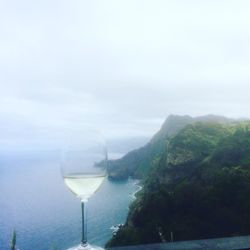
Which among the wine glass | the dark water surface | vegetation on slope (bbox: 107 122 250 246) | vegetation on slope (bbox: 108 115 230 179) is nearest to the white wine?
the wine glass

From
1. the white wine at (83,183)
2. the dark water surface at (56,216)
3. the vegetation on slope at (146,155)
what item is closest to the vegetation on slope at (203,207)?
the dark water surface at (56,216)

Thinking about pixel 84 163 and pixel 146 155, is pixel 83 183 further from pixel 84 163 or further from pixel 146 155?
pixel 146 155

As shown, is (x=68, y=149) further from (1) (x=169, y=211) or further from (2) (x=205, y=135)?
(2) (x=205, y=135)

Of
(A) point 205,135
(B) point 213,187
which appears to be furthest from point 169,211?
(A) point 205,135

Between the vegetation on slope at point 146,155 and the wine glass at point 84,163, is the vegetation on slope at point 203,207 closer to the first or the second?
the wine glass at point 84,163

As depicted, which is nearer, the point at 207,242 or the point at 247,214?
the point at 207,242

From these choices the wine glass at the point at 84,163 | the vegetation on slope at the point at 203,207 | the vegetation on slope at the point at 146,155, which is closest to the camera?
the wine glass at the point at 84,163

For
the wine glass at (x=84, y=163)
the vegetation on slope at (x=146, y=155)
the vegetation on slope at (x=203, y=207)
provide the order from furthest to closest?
the vegetation on slope at (x=146, y=155)
the vegetation on slope at (x=203, y=207)
the wine glass at (x=84, y=163)

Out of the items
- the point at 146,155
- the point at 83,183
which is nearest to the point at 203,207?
the point at 83,183
